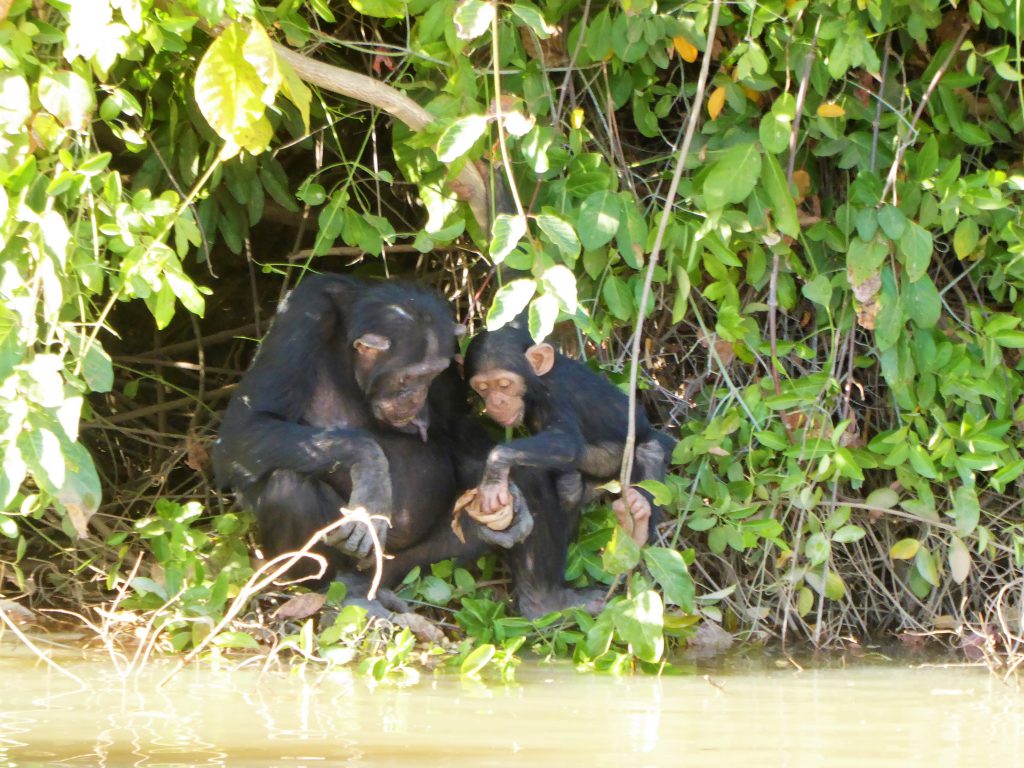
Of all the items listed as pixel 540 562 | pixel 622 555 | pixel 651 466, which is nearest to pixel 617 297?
pixel 651 466

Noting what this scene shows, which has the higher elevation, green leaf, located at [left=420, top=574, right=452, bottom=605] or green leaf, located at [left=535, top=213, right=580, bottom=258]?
green leaf, located at [left=535, top=213, right=580, bottom=258]

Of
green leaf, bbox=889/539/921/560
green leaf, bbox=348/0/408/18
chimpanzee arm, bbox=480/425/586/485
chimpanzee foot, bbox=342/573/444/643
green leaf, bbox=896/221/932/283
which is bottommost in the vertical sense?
chimpanzee foot, bbox=342/573/444/643

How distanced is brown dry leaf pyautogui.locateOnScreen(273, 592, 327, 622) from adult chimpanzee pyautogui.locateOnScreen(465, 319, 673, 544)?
596mm

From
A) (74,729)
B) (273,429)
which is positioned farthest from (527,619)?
(74,729)

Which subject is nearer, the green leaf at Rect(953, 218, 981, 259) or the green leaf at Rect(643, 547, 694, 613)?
the green leaf at Rect(643, 547, 694, 613)

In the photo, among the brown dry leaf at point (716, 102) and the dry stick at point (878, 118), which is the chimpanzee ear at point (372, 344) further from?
A: the dry stick at point (878, 118)

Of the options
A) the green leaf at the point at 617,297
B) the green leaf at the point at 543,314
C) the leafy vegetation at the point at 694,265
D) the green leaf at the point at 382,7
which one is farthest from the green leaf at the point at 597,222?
the green leaf at the point at 543,314

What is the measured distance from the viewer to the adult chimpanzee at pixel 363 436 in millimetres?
4977

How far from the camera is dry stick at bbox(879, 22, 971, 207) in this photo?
16.7ft

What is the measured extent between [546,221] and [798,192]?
5.42 ft

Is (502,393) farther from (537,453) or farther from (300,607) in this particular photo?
(300,607)

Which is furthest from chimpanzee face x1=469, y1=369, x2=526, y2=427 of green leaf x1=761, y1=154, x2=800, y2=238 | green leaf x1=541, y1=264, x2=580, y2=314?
green leaf x1=541, y1=264, x2=580, y2=314

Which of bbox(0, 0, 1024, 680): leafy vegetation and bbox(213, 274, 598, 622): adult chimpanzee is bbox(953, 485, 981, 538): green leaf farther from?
bbox(213, 274, 598, 622): adult chimpanzee

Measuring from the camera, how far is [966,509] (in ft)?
16.5
